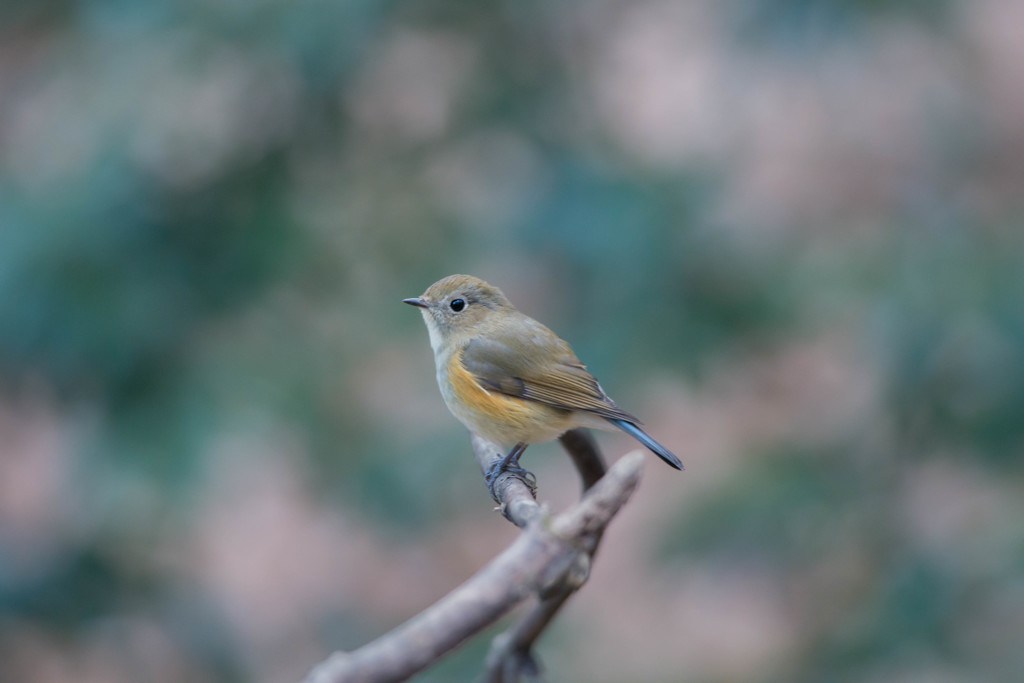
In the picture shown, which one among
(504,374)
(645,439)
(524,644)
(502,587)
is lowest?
(502,587)

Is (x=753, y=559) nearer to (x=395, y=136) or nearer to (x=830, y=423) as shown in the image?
(x=830, y=423)

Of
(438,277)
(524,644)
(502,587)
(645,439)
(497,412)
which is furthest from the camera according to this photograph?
(438,277)

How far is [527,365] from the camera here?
2.73m

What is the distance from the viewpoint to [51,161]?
395cm

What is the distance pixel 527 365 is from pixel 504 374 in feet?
0.21

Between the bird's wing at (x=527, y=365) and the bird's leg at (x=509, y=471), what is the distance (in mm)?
148

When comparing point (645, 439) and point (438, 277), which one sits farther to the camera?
point (438, 277)

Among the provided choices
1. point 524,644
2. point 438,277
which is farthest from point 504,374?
point 438,277

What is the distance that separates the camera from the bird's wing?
268cm

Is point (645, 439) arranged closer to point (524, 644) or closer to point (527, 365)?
point (527, 365)

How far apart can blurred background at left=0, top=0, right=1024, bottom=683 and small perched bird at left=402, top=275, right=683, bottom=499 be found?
1.09 metres

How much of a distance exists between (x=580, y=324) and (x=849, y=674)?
60.0 inches

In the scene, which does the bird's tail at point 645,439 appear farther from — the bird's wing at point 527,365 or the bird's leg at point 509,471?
the bird's leg at point 509,471

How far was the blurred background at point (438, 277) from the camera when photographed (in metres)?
3.66
